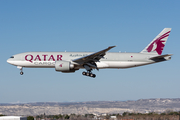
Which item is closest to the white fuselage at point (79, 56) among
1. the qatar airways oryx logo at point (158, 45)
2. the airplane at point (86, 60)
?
the airplane at point (86, 60)

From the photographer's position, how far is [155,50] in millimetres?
45844

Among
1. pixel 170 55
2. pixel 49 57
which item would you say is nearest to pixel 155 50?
pixel 170 55

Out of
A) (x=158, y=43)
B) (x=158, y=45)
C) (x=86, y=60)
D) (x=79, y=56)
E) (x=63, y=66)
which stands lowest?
(x=63, y=66)

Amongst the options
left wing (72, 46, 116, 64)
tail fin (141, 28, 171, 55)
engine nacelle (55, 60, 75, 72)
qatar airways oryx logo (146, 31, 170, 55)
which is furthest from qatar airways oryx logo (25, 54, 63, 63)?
qatar airways oryx logo (146, 31, 170, 55)

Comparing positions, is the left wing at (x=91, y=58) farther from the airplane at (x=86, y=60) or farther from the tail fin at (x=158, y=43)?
the tail fin at (x=158, y=43)

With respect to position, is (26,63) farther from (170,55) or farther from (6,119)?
(170,55)

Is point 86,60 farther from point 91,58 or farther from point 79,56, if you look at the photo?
point 79,56

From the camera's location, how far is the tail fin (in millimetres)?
45844

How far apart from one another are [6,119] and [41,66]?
11829mm

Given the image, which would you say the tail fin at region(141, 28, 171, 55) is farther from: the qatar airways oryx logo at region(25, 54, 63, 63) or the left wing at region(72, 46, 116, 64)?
the qatar airways oryx logo at region(25, 54, 63, 63)

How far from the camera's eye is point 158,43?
4631 centimetres

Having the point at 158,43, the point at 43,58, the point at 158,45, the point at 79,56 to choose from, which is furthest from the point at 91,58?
the point at 158,43

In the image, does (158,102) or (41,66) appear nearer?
(41,66)

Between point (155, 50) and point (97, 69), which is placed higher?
point (155, 50)
